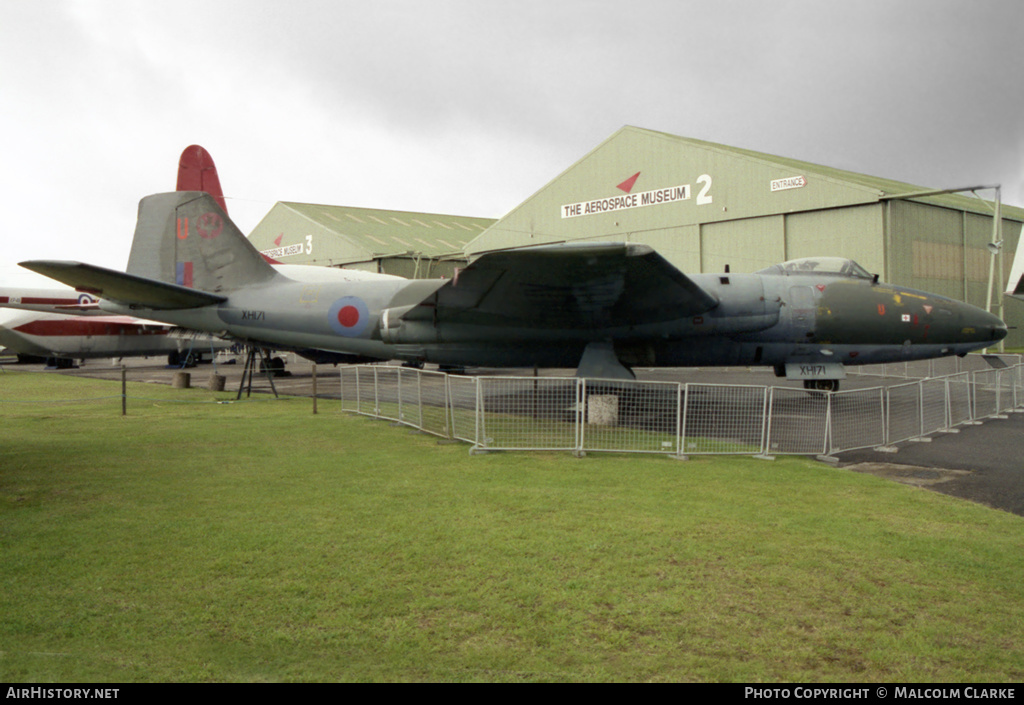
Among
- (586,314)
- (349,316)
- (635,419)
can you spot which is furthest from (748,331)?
(349,316)

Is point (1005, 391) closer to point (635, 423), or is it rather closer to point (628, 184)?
point (635, 423)

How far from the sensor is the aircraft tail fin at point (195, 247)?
1720 cm

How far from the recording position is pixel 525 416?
9.95 m

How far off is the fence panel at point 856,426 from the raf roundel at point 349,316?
9865 millimetres

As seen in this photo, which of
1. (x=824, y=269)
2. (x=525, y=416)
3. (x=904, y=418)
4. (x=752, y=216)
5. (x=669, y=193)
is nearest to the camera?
(x=525, y=416)

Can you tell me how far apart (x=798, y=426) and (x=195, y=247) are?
1447 cm

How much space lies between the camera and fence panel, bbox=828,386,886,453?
10.3m

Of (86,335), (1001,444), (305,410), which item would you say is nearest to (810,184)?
(1001,444)

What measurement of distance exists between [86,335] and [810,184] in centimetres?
3070

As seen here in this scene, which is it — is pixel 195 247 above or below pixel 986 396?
above

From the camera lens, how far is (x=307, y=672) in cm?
350

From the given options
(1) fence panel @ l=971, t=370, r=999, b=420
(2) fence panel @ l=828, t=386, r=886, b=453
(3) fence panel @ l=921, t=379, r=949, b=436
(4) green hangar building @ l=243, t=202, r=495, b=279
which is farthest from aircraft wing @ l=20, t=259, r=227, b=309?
(4) green hangar building @ l=243, t=202, r=495, b=279

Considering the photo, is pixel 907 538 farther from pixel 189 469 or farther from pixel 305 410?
pixel 305 410

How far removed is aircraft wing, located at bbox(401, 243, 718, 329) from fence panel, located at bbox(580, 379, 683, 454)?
1.98 meters
